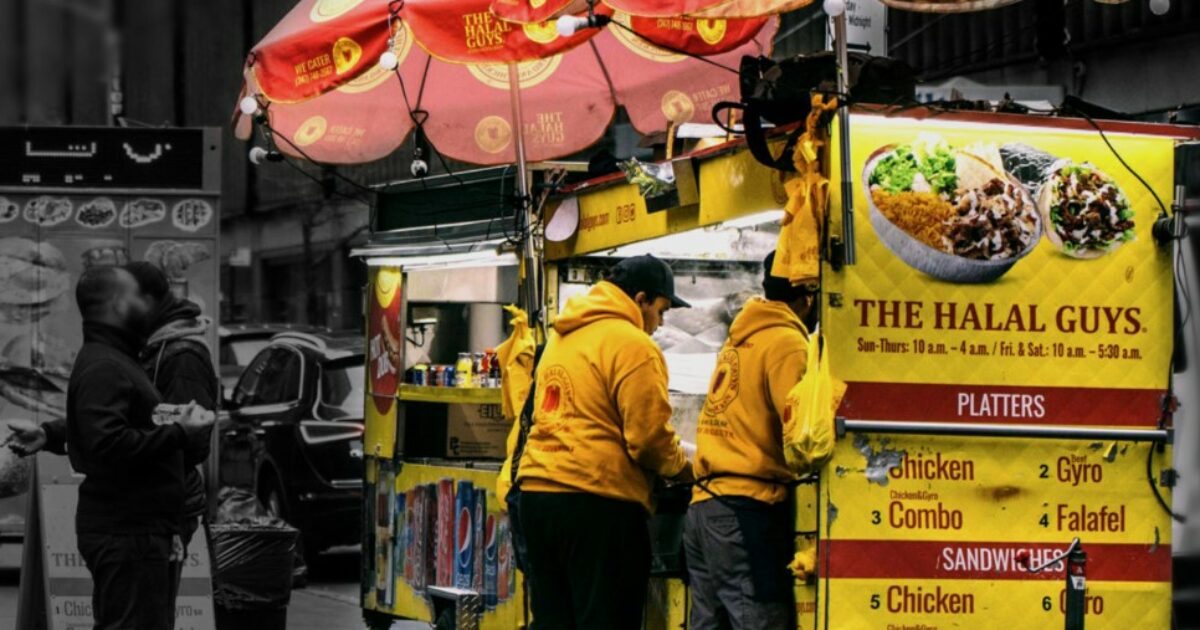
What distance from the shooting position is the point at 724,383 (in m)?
7.27

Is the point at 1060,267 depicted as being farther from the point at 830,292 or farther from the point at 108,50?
the point at 108,50

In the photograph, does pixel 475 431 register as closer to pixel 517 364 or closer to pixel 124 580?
pixel 517 364

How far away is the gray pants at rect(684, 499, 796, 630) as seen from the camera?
23.0 ft

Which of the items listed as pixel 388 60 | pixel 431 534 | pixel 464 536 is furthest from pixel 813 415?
pixel 431 534

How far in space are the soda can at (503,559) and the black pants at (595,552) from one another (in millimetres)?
2044

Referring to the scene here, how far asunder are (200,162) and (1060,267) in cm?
814

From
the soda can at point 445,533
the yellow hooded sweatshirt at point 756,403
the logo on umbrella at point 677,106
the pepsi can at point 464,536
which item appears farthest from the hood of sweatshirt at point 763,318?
the logo on umbrella at point 677,106

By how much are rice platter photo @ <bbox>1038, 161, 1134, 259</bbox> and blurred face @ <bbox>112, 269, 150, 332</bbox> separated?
3.51 m

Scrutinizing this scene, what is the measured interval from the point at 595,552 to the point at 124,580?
5.89 feet

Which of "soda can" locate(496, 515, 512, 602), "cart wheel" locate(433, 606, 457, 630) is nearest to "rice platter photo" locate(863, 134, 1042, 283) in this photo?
"soda can" locate(496, 515, 512, 602)

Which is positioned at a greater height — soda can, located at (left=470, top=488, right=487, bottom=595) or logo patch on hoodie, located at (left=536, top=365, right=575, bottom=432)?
logo patch on hoodie, located at (left=536, top=365, right=575, bottom=432)

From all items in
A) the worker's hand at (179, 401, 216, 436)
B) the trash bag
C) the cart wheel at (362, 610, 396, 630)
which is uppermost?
the worker's hand at (179, 401, 216, 436)

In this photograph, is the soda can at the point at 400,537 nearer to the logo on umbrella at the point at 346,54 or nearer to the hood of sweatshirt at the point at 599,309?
the logo on umbrella at the point at 346,54

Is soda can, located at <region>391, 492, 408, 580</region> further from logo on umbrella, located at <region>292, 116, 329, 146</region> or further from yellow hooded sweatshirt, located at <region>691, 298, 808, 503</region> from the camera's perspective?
yellow hooded sweatshirt, located at <region>691, 298, 808, 503</region>
